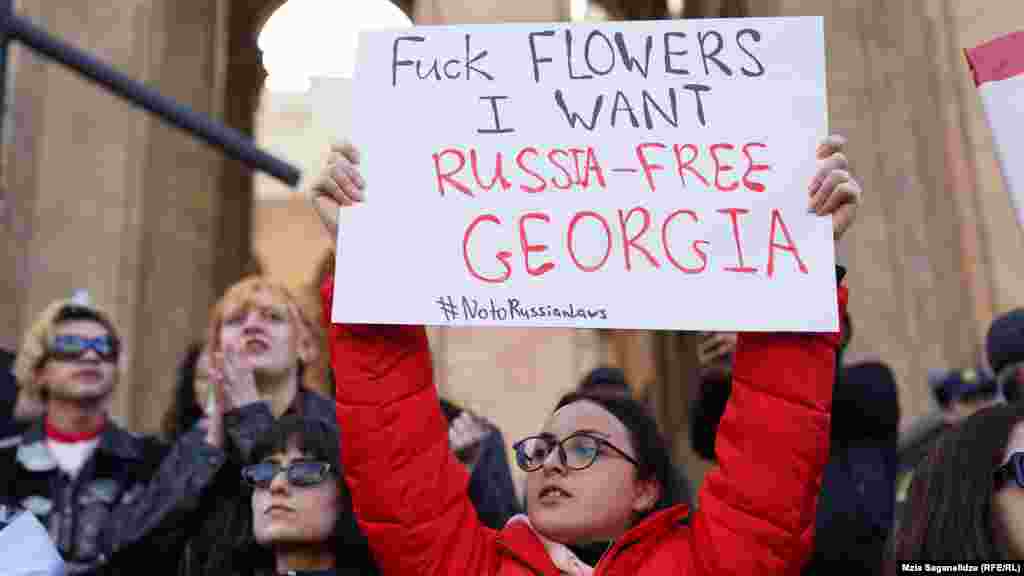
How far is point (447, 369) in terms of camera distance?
6.61 metres

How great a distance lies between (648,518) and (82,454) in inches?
102

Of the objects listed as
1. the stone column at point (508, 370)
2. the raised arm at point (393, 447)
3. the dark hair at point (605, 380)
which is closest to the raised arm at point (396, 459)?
the raised arm at point (393, 447)

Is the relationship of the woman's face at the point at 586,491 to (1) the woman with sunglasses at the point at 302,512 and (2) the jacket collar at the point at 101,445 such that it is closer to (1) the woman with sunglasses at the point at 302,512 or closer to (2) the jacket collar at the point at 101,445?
(1) the woman with sunglasses at the point at 302,512

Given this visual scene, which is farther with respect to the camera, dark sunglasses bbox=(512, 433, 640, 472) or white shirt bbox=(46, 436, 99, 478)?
white shirt bbox=(46, 436, 99, 478)

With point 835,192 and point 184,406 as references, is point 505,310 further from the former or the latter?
point 184,406

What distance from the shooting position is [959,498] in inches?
109

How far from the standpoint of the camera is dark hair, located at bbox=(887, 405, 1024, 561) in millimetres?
2711

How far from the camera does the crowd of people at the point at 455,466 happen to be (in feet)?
9.17

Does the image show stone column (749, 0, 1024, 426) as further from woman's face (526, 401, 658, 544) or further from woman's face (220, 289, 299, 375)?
woman's face (526, 401, 658, 544)

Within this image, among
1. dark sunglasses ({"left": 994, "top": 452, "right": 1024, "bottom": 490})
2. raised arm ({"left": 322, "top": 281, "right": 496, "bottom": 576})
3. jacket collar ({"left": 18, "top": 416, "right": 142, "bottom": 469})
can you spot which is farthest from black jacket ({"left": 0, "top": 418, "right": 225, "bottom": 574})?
dark sunglasses ({"left": 994, "top": 452, "right": 1024, "bottom": 490})

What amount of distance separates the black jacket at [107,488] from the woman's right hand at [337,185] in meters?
1.29

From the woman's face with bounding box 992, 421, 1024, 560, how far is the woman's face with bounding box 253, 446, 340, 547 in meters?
1.77

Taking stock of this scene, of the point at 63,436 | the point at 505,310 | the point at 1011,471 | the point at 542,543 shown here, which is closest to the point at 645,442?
the point at 542,543

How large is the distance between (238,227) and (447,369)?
7.02 meters
